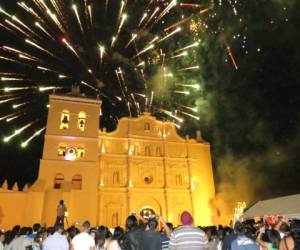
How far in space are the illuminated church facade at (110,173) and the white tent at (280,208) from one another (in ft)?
33.1

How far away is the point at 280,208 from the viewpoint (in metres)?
16.1

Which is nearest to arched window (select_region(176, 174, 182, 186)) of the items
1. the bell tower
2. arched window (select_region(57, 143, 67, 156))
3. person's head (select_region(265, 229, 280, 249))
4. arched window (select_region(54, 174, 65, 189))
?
the bell tower

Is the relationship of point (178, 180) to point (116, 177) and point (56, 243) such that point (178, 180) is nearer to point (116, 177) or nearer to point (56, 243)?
point (116, 177)

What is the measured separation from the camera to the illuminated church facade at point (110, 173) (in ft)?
77.2

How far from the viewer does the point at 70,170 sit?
2542 centimetres

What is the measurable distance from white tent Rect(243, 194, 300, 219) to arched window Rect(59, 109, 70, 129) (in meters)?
17.0

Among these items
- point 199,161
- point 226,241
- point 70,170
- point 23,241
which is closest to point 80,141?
point 70,170

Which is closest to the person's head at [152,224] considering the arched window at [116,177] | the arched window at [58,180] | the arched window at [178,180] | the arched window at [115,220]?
the arched window at [58,180]

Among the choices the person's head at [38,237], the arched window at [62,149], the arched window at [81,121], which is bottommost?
the person's head at [38,237]

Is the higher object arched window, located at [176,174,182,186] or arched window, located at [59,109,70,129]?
arched window, located at [59,109,70,129]

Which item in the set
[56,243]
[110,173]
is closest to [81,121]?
[110,173]

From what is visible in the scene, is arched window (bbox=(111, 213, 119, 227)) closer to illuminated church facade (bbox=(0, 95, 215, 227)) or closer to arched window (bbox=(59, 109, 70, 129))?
illuminated church facade (bbox=(0, 95, 215, 227))

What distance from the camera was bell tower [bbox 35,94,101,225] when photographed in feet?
78.2

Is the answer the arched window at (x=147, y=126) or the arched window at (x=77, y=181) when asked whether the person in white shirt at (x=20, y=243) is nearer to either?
the arched window at (x=77, y=181)
